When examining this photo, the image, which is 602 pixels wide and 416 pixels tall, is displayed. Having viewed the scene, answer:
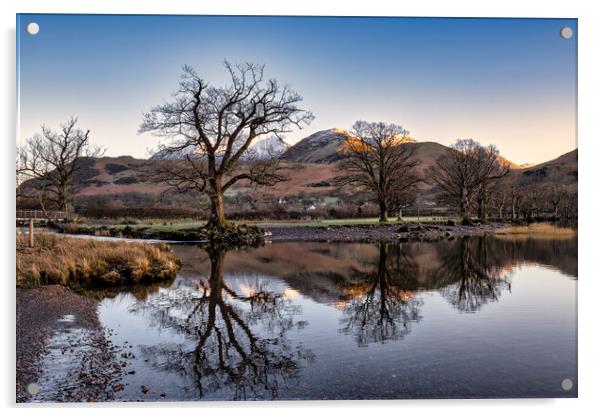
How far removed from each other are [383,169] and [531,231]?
124 inches

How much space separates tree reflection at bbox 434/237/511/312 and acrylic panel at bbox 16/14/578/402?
54mm

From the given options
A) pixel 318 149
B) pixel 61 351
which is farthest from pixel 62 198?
pixel 318 149

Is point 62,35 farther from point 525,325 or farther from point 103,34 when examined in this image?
point 525,325

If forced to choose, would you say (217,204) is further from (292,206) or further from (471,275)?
(471,275)

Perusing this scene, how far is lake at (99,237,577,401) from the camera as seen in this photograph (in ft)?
20.0

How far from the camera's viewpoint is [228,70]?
28.8ft

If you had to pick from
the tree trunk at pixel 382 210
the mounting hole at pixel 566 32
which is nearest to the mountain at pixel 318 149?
the tree trunk at pixel 382 210

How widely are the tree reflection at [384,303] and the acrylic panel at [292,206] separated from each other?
5cm

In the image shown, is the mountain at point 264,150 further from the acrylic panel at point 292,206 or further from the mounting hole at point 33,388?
the mounting hole at point 33,388

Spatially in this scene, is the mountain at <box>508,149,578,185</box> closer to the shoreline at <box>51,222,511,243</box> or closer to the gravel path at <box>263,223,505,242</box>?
the shoreline at <box>51,222,511,243</box>

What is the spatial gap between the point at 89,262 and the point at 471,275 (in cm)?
706

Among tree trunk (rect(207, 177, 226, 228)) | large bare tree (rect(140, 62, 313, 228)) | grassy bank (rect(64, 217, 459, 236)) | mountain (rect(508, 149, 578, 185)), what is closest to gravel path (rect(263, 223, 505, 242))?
grassy bank (rect(64, 217, 459, 236))

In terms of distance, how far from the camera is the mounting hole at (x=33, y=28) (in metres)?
7.58

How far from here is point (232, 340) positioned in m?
7.01
